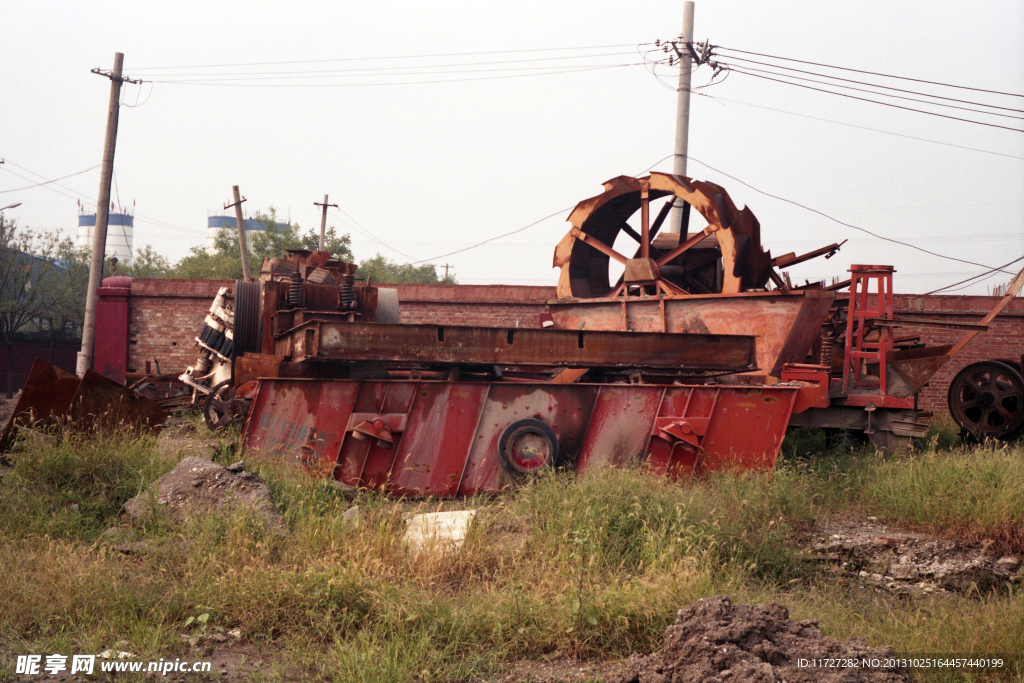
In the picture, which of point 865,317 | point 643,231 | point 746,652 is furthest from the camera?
point 643,231

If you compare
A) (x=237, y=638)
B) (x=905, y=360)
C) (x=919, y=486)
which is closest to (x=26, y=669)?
(x=237, y=638)

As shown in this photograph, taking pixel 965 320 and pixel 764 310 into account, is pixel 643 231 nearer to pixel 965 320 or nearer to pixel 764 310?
pixel 764 310

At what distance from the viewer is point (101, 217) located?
15.9m

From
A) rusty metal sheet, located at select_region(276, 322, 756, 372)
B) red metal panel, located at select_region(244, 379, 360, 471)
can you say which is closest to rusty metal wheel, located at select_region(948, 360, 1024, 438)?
rusty metal sheet, located at select_region(276, 322, 756, 372)

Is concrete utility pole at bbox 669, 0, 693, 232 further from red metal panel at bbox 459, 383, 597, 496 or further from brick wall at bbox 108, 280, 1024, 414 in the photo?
red metal panel at bbox 459, 383, 597, 496

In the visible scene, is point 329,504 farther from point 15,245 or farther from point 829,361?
point 15,245

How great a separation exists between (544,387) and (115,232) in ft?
334

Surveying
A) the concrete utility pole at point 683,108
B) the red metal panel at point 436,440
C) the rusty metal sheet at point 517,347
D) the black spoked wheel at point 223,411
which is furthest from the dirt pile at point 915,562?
the concrete utility pole at point 683,108

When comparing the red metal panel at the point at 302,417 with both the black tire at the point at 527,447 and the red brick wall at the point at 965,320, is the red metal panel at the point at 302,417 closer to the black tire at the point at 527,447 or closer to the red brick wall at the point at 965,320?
the black tire at the point at 527,447

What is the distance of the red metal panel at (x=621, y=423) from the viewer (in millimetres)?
6543

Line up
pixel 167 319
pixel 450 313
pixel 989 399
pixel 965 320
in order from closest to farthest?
pixel 989 399 → pixel 965 320 → pixel 167 319 → pixel 450 313

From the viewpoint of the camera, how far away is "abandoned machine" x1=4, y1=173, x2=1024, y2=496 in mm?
6324

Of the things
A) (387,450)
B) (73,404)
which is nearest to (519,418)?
(387,450)

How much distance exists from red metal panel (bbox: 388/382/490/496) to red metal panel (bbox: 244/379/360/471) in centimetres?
51
